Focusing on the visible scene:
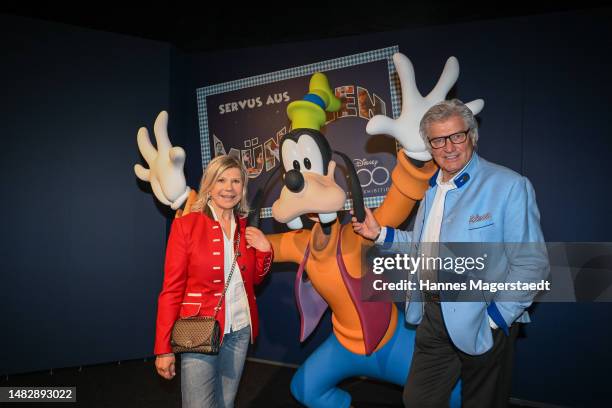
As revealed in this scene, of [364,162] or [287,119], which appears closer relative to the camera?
[364,162]

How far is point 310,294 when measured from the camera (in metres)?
2.60

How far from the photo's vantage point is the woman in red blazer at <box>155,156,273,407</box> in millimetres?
1694

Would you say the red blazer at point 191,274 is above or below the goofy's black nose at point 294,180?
below

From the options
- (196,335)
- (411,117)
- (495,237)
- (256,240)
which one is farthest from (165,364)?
(411,117)

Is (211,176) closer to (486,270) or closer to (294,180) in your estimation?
(294,180)

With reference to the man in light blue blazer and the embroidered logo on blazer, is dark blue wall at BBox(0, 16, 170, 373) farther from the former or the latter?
the embroidered logo on blazer

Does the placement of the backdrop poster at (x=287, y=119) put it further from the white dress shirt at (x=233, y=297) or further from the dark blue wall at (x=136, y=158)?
the white dress shirt at (x=233, y=297)

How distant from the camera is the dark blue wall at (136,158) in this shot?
2.77 meters

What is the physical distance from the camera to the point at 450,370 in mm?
1731

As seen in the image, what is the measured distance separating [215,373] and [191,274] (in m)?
0.40

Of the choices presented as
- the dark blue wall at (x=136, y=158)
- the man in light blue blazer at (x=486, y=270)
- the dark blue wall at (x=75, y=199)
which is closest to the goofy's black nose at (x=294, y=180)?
the man in light blue blazer at (x=486, y=270)

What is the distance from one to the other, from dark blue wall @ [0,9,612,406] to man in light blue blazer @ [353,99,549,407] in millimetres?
1442

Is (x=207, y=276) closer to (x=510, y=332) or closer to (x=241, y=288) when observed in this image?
(x=241, y=288)

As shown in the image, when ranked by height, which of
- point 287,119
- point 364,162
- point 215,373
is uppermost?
point 287,119
